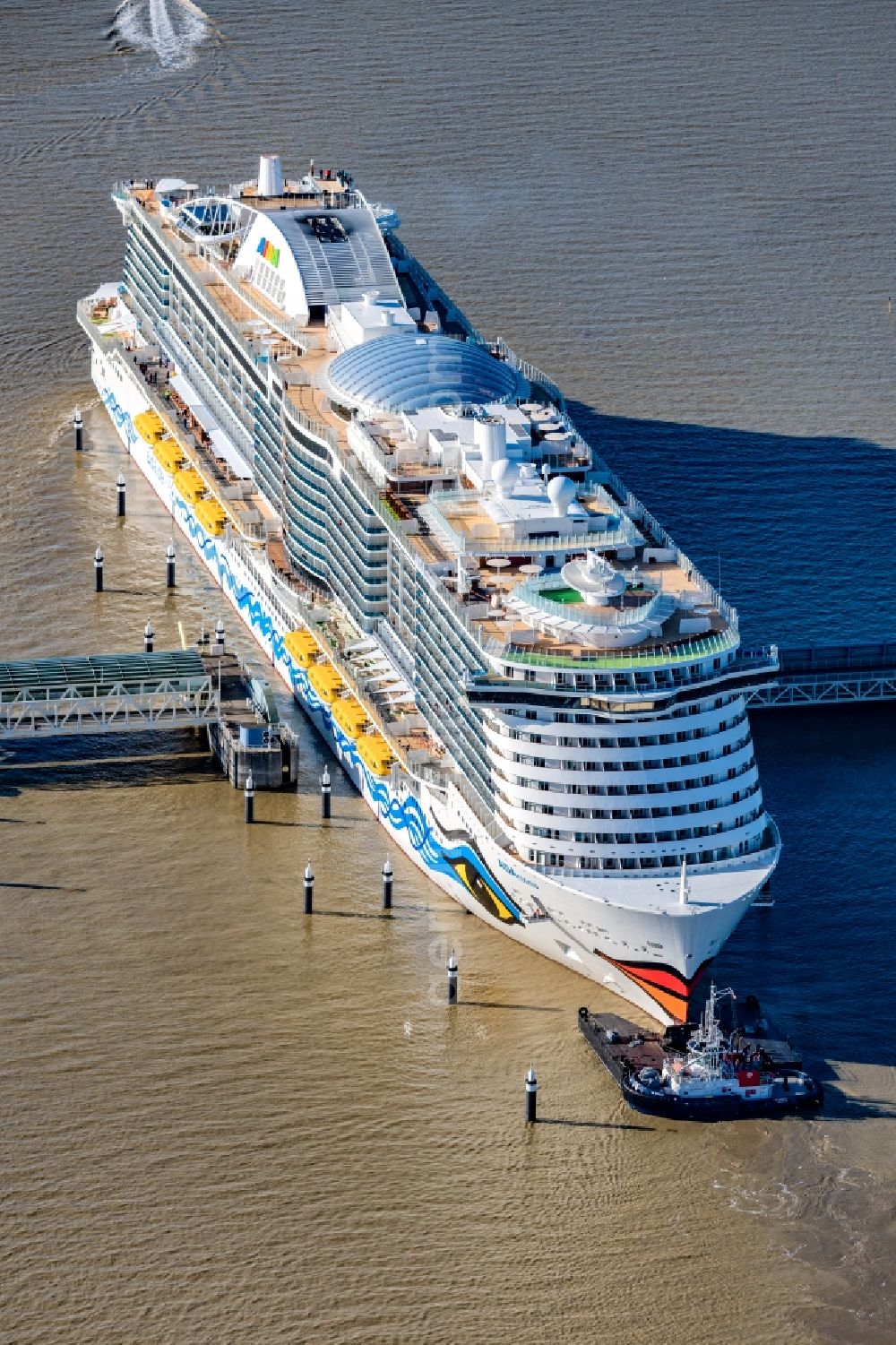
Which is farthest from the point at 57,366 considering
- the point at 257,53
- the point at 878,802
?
the point at 878,802

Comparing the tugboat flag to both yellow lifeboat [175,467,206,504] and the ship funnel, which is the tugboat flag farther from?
yellow lifeboat [175,467,206,504]

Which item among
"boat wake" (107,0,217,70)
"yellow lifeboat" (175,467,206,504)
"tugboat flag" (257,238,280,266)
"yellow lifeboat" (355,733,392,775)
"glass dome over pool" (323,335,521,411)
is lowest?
"yellow lifeboat" (355,733,392,775)

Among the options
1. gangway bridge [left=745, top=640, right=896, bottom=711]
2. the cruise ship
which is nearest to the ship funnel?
the cruise ship

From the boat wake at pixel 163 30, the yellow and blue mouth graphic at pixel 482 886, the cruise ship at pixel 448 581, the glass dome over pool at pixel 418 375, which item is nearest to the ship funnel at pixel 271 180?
the cruise ship at pixel 448 581

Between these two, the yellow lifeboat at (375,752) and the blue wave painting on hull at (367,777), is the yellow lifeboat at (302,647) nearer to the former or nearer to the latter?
the blue wave painting on hull at (367,777)

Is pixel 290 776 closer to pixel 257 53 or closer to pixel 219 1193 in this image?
pixel 219 1193

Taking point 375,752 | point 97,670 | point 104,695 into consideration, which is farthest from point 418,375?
point 104,695

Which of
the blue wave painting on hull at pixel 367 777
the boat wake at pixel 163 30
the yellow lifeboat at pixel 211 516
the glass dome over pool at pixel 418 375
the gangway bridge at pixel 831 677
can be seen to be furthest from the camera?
the boat wake at pixel 163 30
